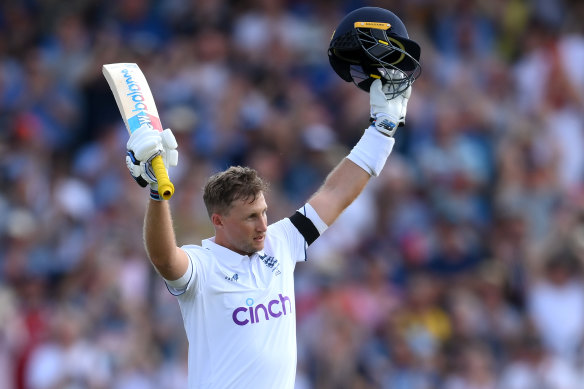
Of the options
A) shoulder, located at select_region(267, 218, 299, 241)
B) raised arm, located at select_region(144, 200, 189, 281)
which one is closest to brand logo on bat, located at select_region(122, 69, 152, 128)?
raised arm, located at select_region(144, 200, 189, 281)

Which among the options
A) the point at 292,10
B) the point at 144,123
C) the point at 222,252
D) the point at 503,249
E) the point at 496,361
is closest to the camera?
the point at 144,123

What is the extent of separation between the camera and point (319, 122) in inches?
459

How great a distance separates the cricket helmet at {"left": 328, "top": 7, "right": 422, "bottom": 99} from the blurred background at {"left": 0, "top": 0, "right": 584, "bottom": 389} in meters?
4.13

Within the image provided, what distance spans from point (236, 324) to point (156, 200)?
0.76 metres

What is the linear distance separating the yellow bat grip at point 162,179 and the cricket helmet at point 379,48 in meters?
1.55

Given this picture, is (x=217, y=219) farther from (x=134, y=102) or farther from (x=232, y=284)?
(x=134, y=102)

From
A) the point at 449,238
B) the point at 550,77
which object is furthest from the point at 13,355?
the point at 550,77

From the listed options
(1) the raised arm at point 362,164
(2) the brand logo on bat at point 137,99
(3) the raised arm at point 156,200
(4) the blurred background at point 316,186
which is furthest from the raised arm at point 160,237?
(4) the blurred background at point 316,186

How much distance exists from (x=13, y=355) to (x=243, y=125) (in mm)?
3368

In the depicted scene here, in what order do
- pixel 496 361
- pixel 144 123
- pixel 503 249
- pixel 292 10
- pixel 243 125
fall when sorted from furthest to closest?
pixel 292 10 < pixel 243 125 < pixel 503 249 < pixel 496 361 < pixel 144 123

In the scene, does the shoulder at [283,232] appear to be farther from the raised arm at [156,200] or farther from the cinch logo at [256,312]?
the raised arm at [156,200]

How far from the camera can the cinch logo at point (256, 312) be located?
5348mm

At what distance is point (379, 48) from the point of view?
Answer: 19.5 ft

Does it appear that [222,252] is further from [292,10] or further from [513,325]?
[292,10]
